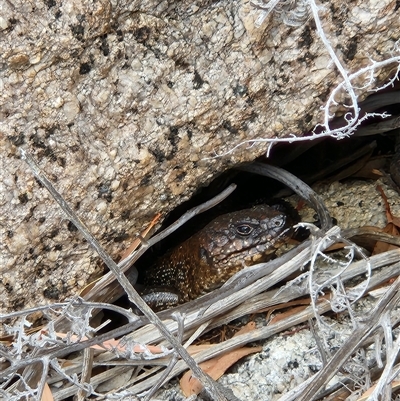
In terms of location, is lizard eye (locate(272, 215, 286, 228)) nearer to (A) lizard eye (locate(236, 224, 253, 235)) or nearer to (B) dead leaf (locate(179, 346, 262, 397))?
(A) lizard eye (locate(236, 224, 253, 235))

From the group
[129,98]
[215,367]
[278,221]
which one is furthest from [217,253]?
[129,98]

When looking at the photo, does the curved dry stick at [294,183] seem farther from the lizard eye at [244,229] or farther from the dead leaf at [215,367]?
the dead leaf at [215,367]

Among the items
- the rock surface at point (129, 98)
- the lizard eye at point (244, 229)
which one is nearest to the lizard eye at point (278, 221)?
the lizard eye at point (244, 229)

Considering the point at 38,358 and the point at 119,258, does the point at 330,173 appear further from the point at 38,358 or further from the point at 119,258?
the point at 38,358

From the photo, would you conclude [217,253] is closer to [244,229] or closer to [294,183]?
[244,229]

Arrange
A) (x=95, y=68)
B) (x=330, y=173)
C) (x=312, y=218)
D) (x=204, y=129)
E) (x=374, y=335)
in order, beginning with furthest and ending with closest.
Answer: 1. (x=330, y=173)
2. (x=312, y=218)
3. (x=204, y=129)
4. (x=95, y=68)
5. (x=374, y=335)

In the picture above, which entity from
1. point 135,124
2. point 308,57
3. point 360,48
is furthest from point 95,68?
point 360,48
